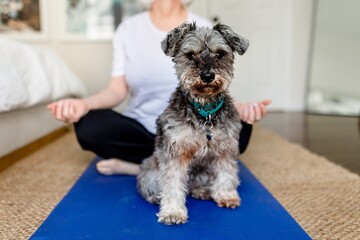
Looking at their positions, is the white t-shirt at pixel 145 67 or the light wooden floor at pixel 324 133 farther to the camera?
the light wooden floor at pixel 324 133

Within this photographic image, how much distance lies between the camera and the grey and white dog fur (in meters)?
1.39

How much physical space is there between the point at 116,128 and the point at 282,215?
941mm

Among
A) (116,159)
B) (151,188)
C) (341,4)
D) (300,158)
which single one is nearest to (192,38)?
(151,188)

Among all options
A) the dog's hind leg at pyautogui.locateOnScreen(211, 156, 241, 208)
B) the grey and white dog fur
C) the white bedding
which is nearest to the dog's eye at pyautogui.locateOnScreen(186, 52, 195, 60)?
the grey and white dog fur

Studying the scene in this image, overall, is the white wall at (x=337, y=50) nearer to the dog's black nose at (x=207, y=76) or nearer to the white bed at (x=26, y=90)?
the white bed at (x=26, y=90)

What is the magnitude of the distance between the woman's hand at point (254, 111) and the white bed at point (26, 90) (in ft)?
4.52

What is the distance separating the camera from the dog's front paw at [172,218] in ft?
4.67

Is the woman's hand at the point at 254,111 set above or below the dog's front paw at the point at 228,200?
above

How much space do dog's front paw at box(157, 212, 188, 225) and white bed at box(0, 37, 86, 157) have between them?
126 cm

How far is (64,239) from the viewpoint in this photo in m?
1.31

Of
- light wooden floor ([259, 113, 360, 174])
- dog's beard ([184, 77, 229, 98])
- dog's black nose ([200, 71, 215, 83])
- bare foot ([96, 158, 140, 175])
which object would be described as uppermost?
dog's black nose ([200, 71, 215, 83])

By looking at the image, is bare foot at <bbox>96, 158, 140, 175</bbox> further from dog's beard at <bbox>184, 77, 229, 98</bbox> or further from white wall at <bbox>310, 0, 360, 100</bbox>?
white wall at <bbox>310, 0, 360, 100</bbox>

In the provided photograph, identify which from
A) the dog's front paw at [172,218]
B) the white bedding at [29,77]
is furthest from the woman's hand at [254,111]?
the white bedding at [29,77]

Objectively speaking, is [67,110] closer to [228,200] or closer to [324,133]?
[228,200]
